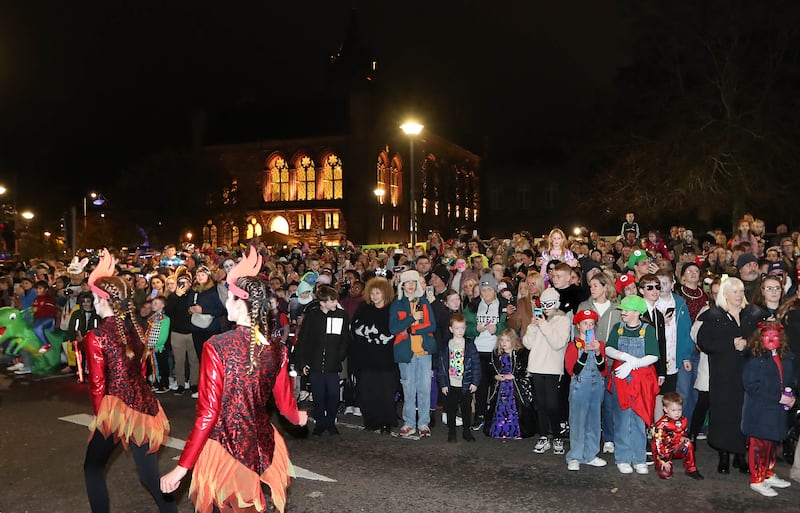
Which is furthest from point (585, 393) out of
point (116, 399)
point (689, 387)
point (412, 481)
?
point (116, 399)

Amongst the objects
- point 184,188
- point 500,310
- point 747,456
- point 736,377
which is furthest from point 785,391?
point 184,188

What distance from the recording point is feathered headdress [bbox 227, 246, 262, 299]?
392 cm

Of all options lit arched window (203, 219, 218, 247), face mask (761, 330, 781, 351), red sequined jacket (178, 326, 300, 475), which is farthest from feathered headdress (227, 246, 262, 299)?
lit arched window (203, 219, 218, 247)

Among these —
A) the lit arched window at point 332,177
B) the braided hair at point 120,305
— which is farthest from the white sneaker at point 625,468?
the lit arched window at point 332,177

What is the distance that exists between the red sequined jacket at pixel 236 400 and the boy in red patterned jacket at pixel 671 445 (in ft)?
14.1

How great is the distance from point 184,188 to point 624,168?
3058 cm

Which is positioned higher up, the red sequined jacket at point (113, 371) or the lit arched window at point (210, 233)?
the lit arched window at point (210, 233)

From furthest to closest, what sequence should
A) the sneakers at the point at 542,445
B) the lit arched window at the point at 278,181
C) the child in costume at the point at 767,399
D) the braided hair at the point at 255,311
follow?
1. the lit arched window at the point at 278,181
2. the sneakers at the point at 542,445
3. the child in costume at the point at 767,399
4. the braided hair at the point at 255,311

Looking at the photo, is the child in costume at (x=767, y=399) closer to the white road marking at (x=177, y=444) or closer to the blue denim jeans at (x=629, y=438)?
the blue denim jeans at (x=629, y=438)

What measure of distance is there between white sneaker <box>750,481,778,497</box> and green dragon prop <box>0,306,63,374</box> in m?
11.9

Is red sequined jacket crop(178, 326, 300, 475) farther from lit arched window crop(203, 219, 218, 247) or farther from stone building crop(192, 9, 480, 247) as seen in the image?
lit arched window crop(203, 219, 218, 247)

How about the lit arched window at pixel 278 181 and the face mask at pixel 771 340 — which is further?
the lit arched window at pixel 278 181

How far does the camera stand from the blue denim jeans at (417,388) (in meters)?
8.46

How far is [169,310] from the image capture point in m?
11.1
